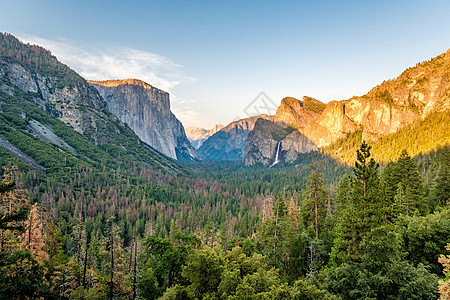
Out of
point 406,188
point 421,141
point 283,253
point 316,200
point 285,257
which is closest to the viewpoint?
point 283,253

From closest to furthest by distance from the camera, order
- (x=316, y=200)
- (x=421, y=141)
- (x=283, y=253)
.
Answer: (x=283, y=253), (x=316, y=200), (x=421, y=141)

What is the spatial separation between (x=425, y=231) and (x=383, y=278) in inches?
393

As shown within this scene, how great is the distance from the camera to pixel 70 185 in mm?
112812

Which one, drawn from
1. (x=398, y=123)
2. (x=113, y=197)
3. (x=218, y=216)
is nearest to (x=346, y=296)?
(x=218, y=216)

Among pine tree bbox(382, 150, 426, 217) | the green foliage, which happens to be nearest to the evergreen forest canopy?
pine tree bbox(382, 150, 426, 217)

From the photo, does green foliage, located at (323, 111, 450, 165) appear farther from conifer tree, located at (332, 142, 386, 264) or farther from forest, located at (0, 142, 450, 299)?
conifer tree, located at (332, 142, 386, 264)

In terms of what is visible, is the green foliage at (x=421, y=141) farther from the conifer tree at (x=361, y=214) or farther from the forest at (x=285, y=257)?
the conifer tree at (x=361, y=214)

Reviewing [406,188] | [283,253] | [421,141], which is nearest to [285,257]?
[283,253]

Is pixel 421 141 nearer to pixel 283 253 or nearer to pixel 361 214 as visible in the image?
pixel 283 253

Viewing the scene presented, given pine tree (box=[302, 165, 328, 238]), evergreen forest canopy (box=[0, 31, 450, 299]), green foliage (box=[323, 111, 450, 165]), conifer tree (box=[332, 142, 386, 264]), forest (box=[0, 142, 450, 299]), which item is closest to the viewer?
forest (box=[0, 142, 450, 299])

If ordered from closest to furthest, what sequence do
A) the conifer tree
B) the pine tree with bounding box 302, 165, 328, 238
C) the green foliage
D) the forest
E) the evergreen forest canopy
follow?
the forest → the evergreen forest canopy → the conifer tree → the pine tree with bounding box 302, 165, 328, 238 → the green foliage

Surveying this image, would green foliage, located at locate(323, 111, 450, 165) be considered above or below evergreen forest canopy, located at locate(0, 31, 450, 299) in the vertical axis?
above

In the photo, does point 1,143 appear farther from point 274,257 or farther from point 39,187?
point 274,257

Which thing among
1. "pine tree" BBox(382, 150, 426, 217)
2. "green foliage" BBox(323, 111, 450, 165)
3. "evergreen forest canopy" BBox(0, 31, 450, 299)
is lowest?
"evergreen forest canopy" BBox(0, 31, 450, 299)
